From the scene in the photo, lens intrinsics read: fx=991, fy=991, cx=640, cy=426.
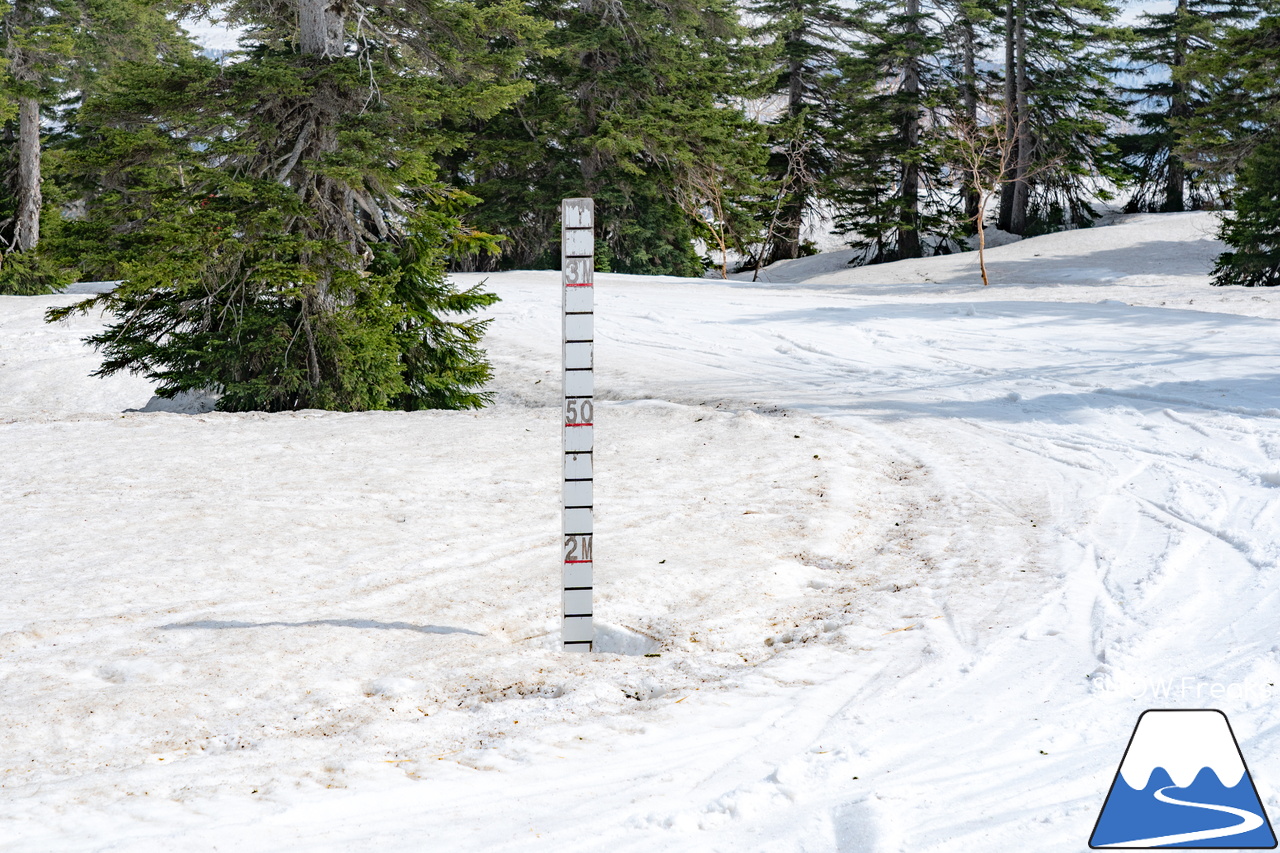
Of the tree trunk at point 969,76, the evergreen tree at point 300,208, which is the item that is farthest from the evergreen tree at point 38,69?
the tree trunk at point 969,76

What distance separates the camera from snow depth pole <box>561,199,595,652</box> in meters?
4.67

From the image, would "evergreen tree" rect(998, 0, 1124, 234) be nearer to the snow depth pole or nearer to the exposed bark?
the exposed bark

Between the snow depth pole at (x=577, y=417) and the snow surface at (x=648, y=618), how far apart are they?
0.22 meters

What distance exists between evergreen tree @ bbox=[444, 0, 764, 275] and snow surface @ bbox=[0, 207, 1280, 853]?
16.4 m

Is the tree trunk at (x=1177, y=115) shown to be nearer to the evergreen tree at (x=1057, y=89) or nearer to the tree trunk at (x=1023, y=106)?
the evergreen tree at (x=1057, y=89)

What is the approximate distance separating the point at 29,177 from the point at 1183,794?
92.1ft

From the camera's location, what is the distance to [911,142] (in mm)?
32406

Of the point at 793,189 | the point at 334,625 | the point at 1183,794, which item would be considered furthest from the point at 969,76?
the point at 1183,794

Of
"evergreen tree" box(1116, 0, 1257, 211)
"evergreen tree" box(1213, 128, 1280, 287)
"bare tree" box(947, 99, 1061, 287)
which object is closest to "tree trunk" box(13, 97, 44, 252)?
"bare tree" box(947, 99, 1061, 287)

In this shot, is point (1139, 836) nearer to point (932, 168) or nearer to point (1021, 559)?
point (1021, 559)

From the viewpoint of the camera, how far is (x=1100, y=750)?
3.43 meters

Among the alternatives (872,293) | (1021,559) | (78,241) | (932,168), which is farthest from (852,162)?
(1021,559)

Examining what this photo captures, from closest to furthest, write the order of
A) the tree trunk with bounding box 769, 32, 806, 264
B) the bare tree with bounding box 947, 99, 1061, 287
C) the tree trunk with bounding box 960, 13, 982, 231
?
the bare tree with bounding box 947, 99, 1061, 287, the tree trunk with bounding box 960, 13, 982, 231, the tree trunk with bounding box 769, 32, 806, 264

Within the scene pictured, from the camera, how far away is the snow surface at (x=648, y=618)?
126 inches
